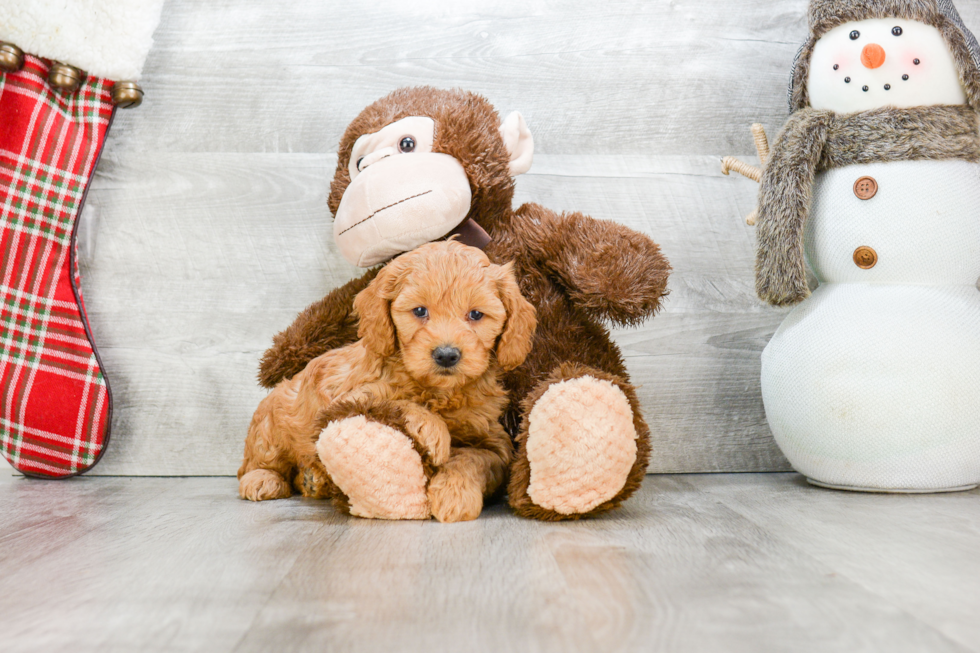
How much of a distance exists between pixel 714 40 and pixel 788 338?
0.59 meters

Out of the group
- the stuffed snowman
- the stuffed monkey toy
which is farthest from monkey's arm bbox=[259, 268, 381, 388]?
the stuffed snowman

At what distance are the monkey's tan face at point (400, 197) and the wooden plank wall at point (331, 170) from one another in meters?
0.29

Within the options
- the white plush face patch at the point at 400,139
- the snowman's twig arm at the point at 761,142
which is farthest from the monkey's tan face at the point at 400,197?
the snowman's twig arm at the point at 761,142

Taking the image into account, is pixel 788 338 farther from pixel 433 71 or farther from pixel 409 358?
pixel 433 71

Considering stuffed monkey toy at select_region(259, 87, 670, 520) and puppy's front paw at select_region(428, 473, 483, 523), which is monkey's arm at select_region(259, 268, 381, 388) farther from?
puppy's front paw at select_region(428, 473, 483, 523)

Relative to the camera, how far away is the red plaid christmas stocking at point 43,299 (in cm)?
121

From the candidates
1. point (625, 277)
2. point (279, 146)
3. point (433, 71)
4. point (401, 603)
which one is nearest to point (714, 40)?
point (433, 71)

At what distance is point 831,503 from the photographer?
1.00m

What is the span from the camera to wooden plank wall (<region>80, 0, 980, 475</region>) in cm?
131

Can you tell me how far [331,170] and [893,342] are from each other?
937 millimetres

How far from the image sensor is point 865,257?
106 centimetres

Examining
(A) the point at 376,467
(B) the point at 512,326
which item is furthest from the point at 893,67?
(A) the point at 376,467

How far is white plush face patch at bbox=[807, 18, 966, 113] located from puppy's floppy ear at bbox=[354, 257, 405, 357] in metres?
0.72

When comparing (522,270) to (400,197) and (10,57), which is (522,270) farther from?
(10,57)
